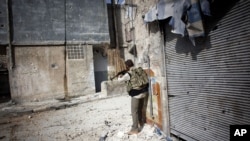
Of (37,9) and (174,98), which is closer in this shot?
(174,98)

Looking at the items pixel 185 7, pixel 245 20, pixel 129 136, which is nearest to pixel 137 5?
pixel 185 7

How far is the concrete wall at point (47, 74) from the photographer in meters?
11.1

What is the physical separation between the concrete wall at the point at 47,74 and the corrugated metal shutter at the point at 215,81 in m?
9.71

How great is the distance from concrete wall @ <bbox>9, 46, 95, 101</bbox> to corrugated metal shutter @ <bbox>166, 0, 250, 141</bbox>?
971 centimetres

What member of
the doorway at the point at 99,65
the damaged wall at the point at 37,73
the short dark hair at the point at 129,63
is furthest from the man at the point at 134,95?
the doorway at the point at 99,65

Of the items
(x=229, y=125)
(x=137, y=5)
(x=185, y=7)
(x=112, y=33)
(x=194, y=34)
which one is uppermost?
Result: (x=112, y=33)

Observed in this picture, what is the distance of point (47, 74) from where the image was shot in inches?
463

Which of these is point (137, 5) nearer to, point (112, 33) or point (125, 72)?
point (125, 72)

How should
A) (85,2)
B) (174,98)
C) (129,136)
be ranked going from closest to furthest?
(174,98)
(129,136)
(85,2)

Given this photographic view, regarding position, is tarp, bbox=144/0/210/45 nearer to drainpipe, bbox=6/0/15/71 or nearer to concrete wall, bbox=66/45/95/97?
concrete wall, bbox=66/45/95/97

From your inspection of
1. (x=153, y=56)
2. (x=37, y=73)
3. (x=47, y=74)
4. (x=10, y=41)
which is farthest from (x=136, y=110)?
(x=10, y=41)

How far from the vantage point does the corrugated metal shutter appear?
7.81 ft

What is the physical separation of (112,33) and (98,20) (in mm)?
2098

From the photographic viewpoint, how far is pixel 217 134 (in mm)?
2814
